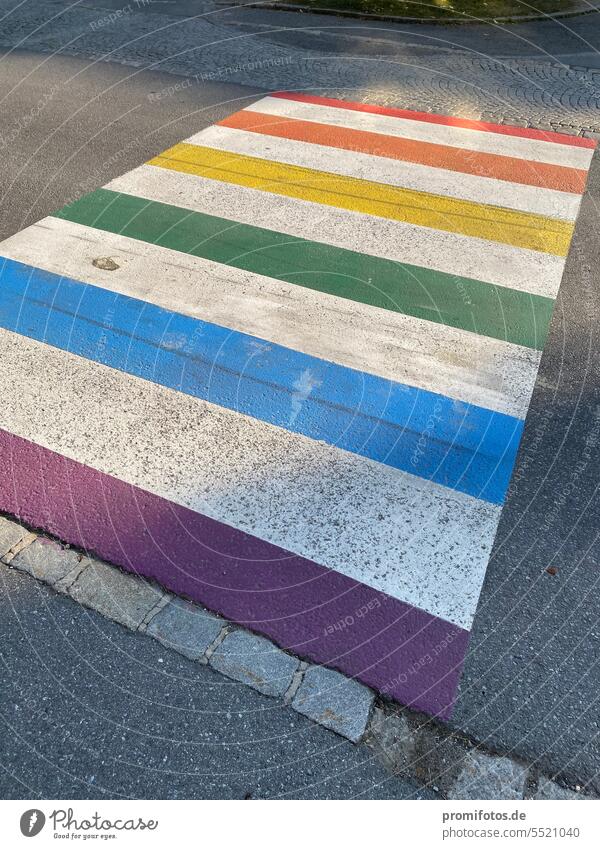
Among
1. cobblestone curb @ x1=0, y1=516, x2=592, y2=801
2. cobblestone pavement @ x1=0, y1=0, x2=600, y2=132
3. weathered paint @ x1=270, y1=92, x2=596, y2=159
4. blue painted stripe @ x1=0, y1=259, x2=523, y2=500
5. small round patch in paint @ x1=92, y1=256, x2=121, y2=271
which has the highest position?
cobblestone pavement @ x1=0, y1=0, x2=600, y2=132

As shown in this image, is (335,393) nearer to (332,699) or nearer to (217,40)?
(332,699)

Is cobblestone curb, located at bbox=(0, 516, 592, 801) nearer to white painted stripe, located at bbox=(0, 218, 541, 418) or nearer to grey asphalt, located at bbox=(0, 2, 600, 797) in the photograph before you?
grey asphalt, located at bbox=(0, 2, 600, 797)

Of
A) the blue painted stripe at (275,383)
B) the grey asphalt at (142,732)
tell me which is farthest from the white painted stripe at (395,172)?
the grey asphalt at (142,732)

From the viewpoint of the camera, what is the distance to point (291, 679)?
9.10ft

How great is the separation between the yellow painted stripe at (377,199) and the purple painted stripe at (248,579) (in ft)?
11.9

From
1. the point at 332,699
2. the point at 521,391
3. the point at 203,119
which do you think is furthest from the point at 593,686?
the point at 203,119

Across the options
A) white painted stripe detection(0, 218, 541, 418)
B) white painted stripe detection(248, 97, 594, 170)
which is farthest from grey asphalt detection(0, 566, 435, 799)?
white painted stripe detection(248, 97, 594, 170)

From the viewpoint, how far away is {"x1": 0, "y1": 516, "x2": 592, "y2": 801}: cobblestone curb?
8.17ft

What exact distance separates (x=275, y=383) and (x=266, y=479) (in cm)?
80

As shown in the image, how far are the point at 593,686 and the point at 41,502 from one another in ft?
8.56

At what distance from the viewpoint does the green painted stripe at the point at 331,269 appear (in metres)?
4.78

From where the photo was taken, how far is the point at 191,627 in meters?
2.93

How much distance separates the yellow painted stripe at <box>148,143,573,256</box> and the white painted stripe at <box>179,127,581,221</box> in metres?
0.12

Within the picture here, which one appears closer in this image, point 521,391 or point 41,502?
point 41,502
